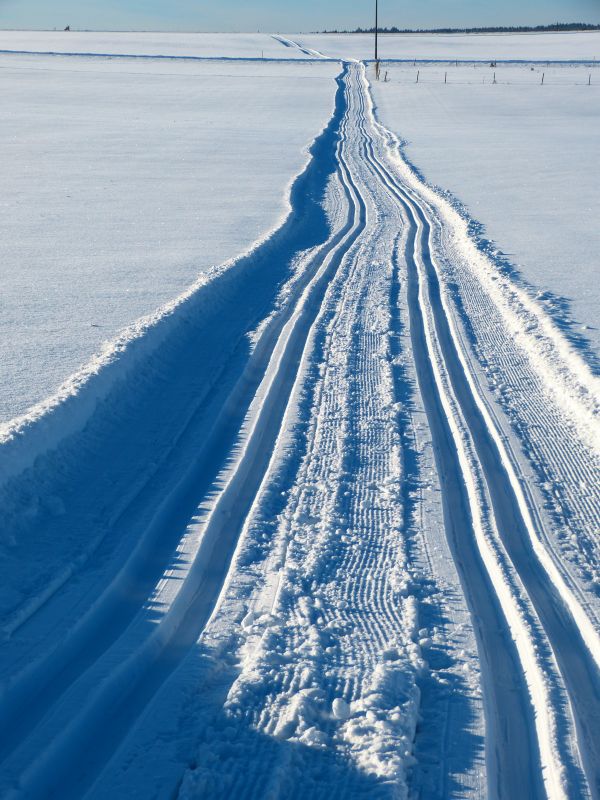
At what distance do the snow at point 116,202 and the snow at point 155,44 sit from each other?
30.1m

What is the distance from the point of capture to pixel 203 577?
412 centimetres

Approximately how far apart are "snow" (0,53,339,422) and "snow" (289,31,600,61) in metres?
32.4

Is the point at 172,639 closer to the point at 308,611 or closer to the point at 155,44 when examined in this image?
the point at 308,611

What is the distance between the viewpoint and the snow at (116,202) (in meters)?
7.50

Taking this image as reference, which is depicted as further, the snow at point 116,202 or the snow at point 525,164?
the snow at point 525,164

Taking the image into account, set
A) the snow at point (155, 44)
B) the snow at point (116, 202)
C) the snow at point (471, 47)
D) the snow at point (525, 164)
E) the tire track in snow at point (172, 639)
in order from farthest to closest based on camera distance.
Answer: the snow at point (155, 44) → the snow at point (471, 47) → the snow at point (525, 164) → the snow at point (116, 202) → the tire track in snow at point (172, 639)

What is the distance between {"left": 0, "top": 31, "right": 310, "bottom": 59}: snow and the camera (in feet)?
208

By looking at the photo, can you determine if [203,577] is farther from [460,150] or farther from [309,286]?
[460,150]

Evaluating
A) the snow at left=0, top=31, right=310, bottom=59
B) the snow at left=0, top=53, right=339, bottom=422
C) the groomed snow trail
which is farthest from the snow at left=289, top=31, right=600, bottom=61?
the groomed snow trail

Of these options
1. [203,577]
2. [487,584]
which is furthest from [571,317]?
[203,577]

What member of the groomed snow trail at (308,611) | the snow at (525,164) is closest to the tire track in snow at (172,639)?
the groomed snow trail at (308,611)

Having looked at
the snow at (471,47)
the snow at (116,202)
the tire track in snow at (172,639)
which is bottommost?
the tire track in snow at (172,639)

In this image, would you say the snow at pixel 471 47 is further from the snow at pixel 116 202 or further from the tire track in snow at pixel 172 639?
the tire track in snow at pixel 172 639

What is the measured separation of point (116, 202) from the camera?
554 inches
